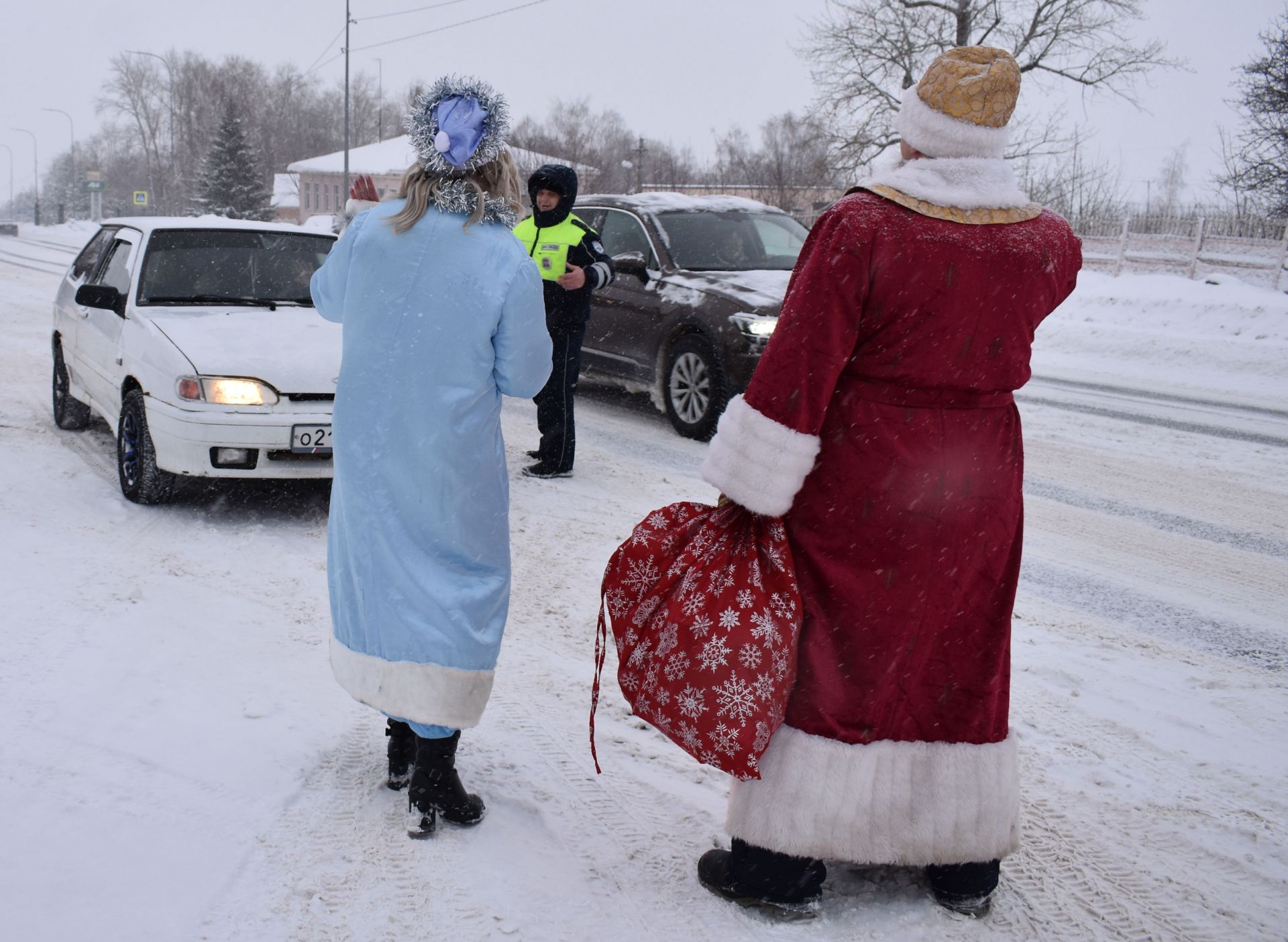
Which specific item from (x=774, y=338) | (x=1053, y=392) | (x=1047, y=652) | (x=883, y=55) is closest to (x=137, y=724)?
(x=774, y=338)

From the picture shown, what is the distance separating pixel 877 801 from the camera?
2469mm

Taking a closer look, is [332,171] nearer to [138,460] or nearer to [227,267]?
[227,267]

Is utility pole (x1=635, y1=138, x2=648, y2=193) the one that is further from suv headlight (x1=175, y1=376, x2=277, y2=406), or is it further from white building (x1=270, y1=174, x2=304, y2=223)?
suv headlight (x1=175, y1=376, x2=277, y2=406)

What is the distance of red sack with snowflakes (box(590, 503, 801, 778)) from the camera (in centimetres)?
234

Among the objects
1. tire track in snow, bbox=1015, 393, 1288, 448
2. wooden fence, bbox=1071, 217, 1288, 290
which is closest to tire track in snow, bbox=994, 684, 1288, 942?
tire track in snow, bbox=1015, 393, 1288, 448

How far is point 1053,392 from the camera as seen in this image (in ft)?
38.8

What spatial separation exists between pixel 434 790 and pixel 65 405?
233 inches

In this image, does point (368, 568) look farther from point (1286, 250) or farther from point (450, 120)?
Answer: point (1286, 250)

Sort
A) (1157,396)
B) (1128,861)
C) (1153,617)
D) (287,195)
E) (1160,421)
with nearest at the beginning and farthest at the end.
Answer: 1. (1128,861)
2. (1153,617)
3. (1160,421)
4. (1157,396)
5. (287,195)

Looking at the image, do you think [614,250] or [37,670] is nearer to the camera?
[37,670]

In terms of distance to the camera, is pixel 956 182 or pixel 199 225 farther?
pixel 199 225

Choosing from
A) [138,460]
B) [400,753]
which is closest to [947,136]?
[400,753]

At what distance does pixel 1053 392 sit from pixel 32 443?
9936mm

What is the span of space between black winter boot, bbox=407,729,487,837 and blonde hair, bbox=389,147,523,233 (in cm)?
136
